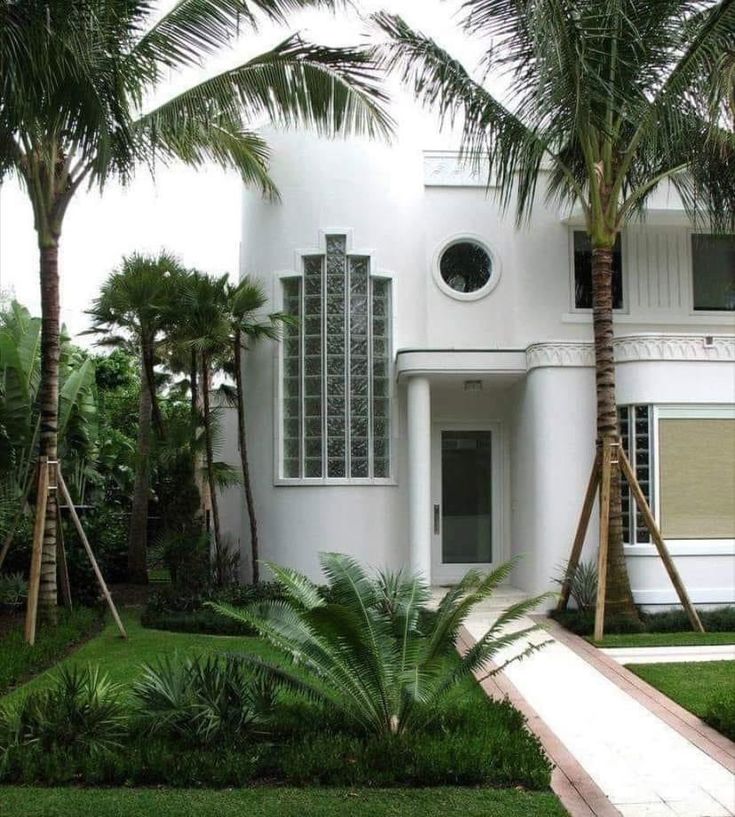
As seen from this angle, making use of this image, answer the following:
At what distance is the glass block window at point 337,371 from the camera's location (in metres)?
13.9

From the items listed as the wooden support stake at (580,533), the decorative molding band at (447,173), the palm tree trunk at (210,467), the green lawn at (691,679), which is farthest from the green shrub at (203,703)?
the decorative molding band at (447,173)

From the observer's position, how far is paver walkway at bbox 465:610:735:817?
18.2 ft

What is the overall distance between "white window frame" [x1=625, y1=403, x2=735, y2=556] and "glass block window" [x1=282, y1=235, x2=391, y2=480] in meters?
4.00

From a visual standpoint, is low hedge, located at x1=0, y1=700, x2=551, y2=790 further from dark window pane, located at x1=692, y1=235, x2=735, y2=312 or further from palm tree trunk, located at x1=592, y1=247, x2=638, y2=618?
dark window pane, located at x1=692, y1=235, x2=735, y2=312

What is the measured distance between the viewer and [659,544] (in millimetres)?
10875

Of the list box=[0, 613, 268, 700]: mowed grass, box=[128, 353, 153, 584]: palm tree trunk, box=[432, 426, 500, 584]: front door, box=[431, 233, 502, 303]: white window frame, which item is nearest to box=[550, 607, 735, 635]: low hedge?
box=[432, 426, 500, 584]: front door

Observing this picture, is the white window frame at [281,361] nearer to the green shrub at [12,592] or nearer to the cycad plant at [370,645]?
the green shrub at [12,592]

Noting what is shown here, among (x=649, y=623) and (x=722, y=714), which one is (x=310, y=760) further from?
(x=649, y=623)

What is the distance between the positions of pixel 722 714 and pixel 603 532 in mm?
3928

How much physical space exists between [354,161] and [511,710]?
961cm

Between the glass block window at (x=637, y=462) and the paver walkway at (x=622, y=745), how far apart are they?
3.00 metres

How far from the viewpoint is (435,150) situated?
14586mm

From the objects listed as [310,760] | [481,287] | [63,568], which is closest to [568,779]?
[310,760]

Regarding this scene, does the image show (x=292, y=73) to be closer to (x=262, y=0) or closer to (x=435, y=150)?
(x=262, y=0)
